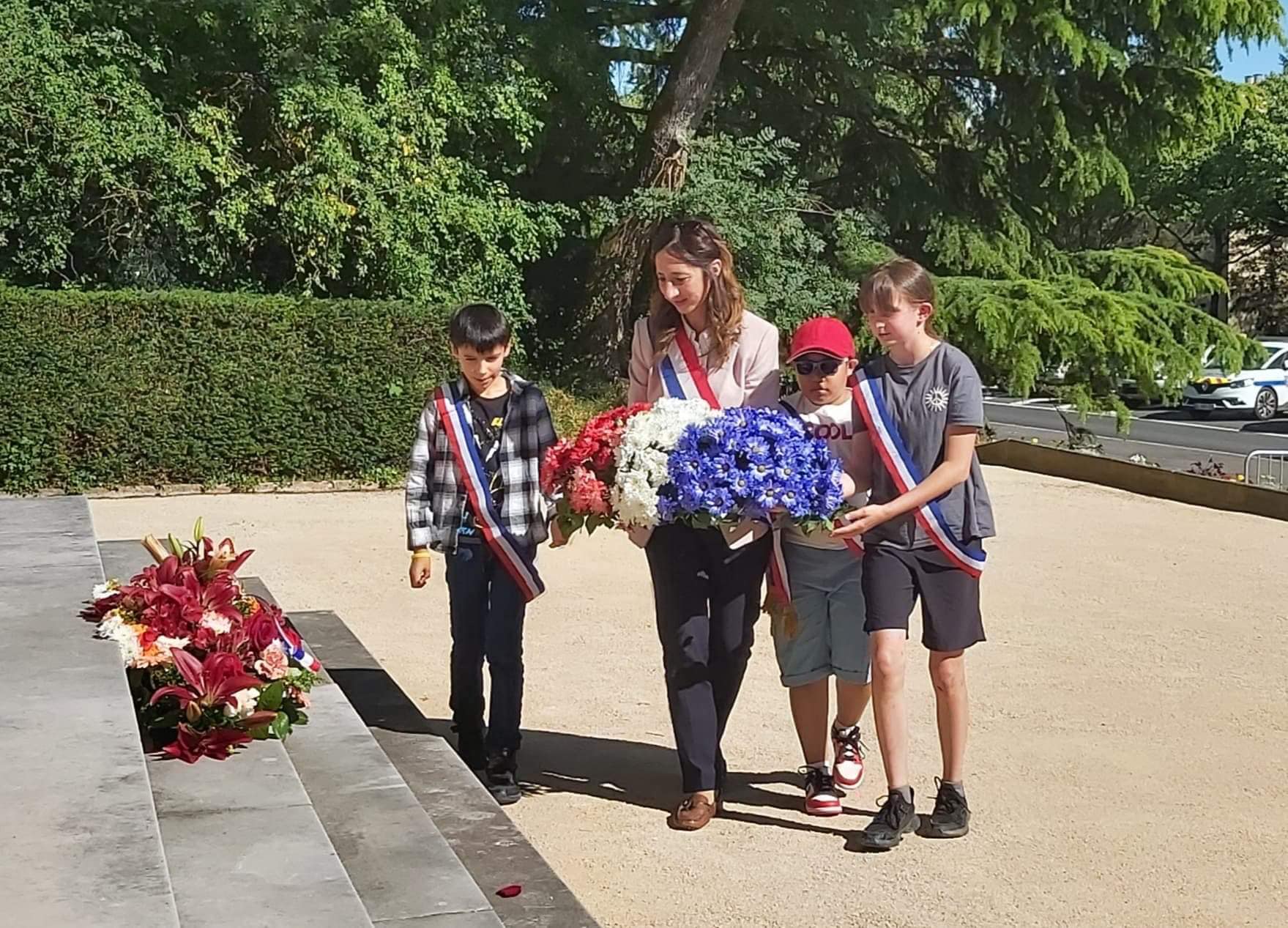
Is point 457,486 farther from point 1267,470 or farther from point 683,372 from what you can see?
point 1267,470

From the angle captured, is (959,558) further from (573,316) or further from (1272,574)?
(573,316)

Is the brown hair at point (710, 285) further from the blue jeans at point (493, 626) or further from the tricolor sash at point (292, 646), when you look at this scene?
the tricolor sash at point (292, 646)

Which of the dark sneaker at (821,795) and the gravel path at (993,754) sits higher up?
the dark sneaker at (821,795)

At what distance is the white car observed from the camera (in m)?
31.1

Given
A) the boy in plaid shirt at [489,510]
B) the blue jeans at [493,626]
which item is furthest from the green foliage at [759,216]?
the blue jeans at [493,626]

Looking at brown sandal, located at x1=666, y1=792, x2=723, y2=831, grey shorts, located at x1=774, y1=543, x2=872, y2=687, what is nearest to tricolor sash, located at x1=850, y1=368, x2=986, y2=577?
grey shorts, located at x1=774, y1=543, x2=872, y2=687

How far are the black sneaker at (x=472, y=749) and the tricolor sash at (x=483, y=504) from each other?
61 centimetres

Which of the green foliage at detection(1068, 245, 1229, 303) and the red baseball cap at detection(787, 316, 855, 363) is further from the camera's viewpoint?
the green foliage at detection(1068, 245, 1229, 303)

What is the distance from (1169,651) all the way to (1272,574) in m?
Answer: 2.77

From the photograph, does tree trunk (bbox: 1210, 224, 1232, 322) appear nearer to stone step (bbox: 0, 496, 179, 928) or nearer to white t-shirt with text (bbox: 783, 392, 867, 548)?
white t-shirt with text (bbox: 783, 392, 867, 548)

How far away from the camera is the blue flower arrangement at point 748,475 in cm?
439

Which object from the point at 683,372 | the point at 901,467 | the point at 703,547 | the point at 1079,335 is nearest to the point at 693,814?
the point at 703,547

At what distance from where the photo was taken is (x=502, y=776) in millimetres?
5254

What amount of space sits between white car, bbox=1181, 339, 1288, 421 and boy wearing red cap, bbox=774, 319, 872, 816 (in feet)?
91.5
